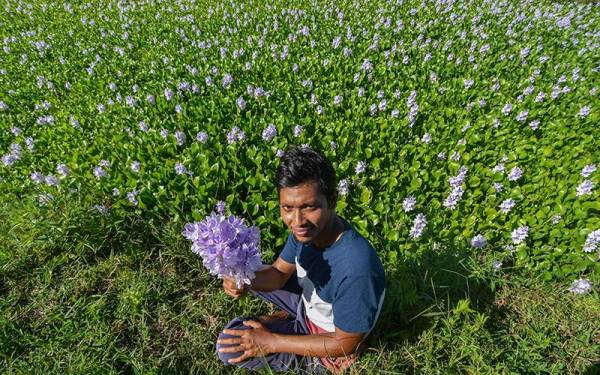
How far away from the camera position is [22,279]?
2.76 meters

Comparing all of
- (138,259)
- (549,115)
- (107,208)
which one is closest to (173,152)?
(107,208)

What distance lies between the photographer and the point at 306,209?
5.09ft

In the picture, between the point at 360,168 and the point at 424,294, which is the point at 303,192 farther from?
the point at 360,168

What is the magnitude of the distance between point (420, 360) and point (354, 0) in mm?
8639

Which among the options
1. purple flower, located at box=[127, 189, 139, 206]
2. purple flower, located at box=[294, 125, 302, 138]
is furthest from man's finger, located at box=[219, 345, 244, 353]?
purple flower, located at box=[294, 125, 302, 138]

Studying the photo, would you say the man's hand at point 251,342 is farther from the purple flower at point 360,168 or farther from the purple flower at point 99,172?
the purple flower at point 99,172

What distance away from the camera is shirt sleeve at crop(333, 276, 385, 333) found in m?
1.54

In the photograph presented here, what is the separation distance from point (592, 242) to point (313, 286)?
2.33 m

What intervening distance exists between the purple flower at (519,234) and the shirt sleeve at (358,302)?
1.78 m

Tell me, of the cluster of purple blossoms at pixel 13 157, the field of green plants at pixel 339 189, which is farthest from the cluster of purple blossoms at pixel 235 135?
the cluster of purple blossoms at pixel 13 157

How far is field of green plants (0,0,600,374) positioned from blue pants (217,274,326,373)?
29 cm

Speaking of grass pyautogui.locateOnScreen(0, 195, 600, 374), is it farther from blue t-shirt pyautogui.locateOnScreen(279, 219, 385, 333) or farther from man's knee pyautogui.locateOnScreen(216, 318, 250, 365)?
blue t-shirt pyautogui.locateOnScreen(279, 219, 385, 333)

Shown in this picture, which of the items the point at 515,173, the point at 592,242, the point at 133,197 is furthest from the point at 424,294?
the point at 133,197

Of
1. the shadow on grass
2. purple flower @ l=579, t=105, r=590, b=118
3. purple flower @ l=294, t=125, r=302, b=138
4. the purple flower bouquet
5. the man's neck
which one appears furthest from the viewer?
purple flower @ l=579, t=105, r=590, b=118
